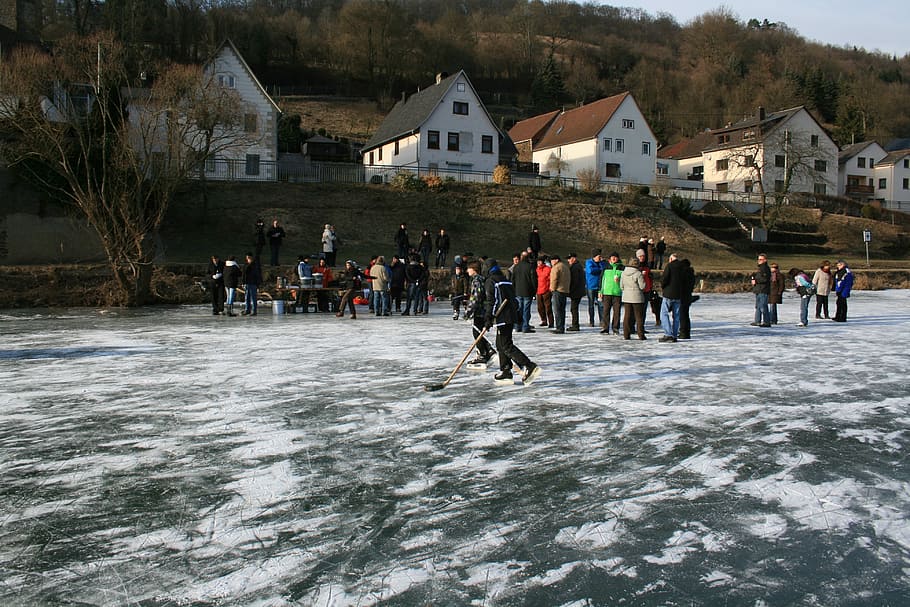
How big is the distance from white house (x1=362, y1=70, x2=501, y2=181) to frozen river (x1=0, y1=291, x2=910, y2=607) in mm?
39139

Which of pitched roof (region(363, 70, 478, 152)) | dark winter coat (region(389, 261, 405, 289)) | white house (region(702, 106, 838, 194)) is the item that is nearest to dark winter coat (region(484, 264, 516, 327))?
dark winter coat (region(389, 261, 405, 289))

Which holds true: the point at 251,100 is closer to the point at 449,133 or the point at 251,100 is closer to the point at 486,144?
the point at 449,133

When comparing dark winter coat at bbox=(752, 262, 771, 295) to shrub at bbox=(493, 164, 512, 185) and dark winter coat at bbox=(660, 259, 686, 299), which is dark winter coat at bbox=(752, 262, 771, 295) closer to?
dark winter coat at bbox=(660, 259, 686, 299)

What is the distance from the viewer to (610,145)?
54719mm

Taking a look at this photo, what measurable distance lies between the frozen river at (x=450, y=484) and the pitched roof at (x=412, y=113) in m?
40.3

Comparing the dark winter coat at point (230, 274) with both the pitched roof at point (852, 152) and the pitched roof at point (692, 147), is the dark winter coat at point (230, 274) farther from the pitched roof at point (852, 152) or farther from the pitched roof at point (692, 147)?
the pitched roof at point (852, 152)

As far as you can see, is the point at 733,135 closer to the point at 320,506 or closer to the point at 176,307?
the point at 176,307

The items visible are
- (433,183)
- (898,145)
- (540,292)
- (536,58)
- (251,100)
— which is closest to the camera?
(540,292)

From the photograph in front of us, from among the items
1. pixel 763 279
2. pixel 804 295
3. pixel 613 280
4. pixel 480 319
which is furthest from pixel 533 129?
pixel 480 319

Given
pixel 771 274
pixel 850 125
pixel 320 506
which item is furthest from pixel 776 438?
pixel 850 125

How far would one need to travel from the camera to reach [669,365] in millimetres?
10695

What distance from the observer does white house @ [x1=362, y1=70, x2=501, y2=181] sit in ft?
159

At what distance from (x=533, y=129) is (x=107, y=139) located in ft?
161

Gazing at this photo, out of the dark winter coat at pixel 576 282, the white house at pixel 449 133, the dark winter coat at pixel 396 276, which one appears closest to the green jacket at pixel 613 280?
the dark winter coat at pixel 576 282
